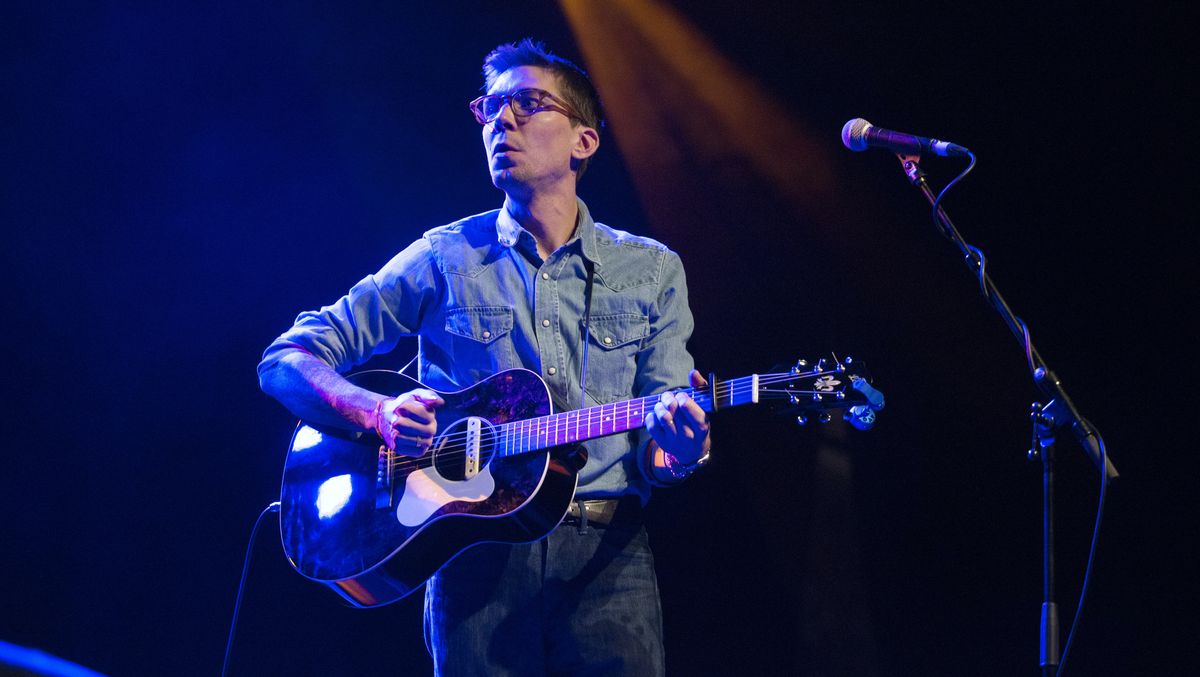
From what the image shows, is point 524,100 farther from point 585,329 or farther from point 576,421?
point 576,421

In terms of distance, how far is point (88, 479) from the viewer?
163 inches

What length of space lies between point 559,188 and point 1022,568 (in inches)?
94.8

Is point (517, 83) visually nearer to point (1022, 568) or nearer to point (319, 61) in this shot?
point (319, 61)

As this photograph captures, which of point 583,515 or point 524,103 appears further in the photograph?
point 524,103

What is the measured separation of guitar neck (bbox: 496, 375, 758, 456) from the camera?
2.66 m

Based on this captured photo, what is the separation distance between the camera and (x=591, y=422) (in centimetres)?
272

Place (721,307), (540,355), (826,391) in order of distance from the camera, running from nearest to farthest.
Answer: (826,391) < (540,355) < (721,307)

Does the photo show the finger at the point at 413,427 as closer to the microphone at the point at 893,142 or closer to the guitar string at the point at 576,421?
the guitar string at the point at 576,421

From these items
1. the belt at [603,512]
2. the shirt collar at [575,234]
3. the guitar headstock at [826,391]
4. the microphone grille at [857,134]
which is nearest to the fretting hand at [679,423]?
the guitar headstock at [826,391]

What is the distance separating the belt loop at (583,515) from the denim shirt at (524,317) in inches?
8.3

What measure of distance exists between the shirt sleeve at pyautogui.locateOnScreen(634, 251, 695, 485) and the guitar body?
1.45 feet

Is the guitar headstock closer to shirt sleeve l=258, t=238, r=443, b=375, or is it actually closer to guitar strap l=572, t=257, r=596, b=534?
guitar strap l=572, t=257, r=596, b=534

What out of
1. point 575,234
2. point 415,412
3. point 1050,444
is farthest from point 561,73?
point 1050,444

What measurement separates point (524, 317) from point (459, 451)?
0.54 meters
